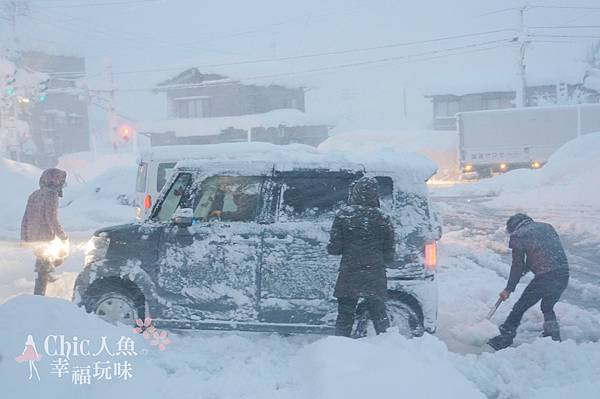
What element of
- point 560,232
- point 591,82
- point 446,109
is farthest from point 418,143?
point 560,232

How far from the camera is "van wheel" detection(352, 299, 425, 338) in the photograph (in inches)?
203

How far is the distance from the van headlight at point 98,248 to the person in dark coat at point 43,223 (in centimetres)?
A: 122

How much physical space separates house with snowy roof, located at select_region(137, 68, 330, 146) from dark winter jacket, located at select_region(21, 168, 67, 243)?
32.8 meters

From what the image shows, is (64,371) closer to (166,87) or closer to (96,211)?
(96,211)

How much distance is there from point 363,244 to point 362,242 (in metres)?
0.02

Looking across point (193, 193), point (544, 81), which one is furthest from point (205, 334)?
point (544, 81)

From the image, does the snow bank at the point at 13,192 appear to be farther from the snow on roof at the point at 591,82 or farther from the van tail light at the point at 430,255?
the snow on roof at the point at 591,82

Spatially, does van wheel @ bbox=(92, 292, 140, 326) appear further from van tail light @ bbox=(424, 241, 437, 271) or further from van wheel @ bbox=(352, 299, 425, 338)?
van tail light @ bbox=(424, 241, 437, 271)

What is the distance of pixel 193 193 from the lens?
5.43 metres

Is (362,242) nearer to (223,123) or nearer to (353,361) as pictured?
(353,361)

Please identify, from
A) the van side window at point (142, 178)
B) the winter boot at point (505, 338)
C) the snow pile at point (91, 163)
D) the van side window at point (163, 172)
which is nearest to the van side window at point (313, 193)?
the winter boot at point (505, 338)

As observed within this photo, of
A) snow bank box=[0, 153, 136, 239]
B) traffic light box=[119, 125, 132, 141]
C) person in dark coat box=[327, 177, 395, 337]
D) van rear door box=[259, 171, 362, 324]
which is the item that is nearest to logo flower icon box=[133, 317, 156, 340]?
van rear door box=[259, 171, 362, 324]

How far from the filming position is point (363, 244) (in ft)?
14.9

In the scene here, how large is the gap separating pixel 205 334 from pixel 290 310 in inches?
39.2
